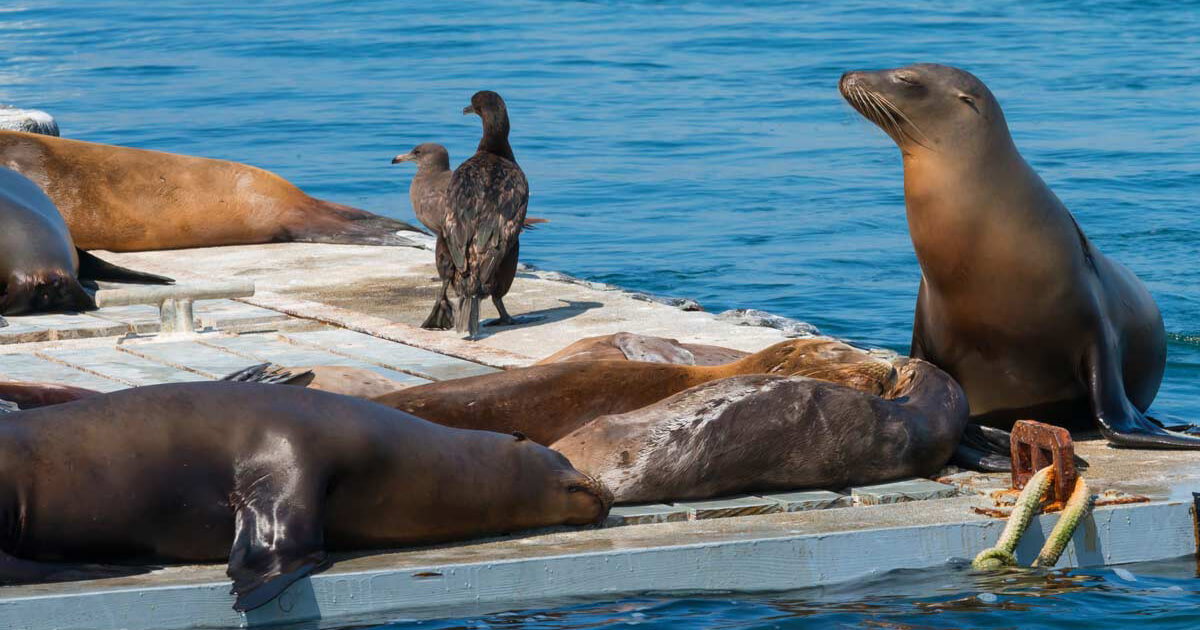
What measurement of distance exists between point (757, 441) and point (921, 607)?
78 centimetres

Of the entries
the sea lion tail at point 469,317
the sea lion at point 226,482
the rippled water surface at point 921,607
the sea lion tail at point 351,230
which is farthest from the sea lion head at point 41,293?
the rippled water surface at point 921,607

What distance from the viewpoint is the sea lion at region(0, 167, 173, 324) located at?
8.78 m

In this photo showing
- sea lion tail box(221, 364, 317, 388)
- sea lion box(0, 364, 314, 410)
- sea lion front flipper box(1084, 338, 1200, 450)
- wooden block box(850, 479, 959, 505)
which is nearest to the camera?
wooden block box(850, 479, 959, 505)

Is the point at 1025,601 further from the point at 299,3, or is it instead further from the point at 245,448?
the point at 299,3

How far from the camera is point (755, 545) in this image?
487 centimetres

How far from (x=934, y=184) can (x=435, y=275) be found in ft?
13.1

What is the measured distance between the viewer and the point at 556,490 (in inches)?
195

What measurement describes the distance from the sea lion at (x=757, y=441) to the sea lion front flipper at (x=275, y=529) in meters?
1.04

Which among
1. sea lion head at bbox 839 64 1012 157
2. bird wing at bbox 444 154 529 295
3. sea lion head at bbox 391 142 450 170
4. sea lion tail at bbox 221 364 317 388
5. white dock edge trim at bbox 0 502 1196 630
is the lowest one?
white dock edge trim at bbox 0 502 1196 630

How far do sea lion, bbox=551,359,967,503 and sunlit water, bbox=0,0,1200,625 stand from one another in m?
0.62

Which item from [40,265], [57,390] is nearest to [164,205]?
[40,265]

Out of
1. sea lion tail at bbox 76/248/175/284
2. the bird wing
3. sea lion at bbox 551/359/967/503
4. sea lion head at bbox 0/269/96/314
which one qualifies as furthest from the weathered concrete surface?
sea lion at bbox 551/359/967/503

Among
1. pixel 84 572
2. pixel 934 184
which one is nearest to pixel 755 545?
pixel 84 572

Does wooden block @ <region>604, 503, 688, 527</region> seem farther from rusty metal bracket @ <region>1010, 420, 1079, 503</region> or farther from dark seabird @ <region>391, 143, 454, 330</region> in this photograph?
dark seabird @ <region>391, 143, 454, 330</region>
